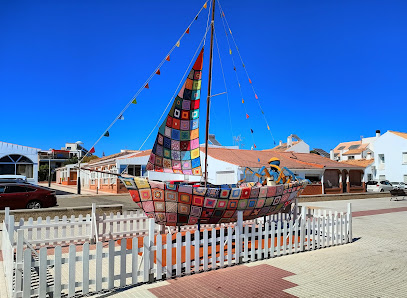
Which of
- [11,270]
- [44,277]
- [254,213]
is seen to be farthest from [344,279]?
[11,270]

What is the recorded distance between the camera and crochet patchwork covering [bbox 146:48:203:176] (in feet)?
32.9

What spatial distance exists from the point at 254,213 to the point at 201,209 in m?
1.79

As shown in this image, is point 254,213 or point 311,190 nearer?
point 254,213

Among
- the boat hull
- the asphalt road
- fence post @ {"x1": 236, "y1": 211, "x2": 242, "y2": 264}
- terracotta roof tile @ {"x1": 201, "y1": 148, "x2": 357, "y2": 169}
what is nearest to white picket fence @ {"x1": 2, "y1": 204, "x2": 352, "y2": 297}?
fence post @ {"x1": 236, "y1": 211, "x2": 242, "y2": 264}

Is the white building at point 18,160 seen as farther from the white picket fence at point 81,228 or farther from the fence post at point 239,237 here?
the fence post at point 239,237

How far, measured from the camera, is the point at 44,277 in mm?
4871

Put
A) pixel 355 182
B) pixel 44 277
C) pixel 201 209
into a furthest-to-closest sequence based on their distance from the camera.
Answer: pixel 355 182 → pixel 201 209 → pixel 44 277

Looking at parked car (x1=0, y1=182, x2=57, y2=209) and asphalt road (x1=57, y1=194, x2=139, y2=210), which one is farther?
asphalt road (x1=57, y1=194, x2=139, y2=210)

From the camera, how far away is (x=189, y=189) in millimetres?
7906

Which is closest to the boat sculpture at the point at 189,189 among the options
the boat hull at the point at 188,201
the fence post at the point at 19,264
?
the boat hull at the point at 188,201

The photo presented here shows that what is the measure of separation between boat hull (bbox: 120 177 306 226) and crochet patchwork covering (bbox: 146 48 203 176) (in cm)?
191

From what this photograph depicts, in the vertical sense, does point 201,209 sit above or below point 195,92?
below

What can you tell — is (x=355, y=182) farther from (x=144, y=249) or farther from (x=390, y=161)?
(x=144, y=249)

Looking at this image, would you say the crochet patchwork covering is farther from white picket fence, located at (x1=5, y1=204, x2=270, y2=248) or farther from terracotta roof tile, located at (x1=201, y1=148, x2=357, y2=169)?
terracotta roof tile, located at (x1=201, y1=148, x2=357, y2=169)
